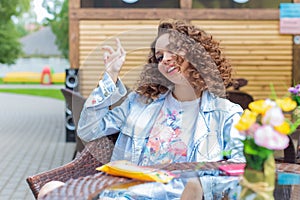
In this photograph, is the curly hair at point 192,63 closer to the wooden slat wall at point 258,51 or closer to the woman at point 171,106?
the woman at point 171,106

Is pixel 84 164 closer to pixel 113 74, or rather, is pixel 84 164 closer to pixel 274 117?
pixel 113 74

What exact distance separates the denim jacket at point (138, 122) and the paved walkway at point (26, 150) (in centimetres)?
259

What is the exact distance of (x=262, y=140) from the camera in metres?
1.58

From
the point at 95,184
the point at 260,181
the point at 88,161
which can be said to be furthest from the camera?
the point at 88,161

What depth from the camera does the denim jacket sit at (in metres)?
2.45

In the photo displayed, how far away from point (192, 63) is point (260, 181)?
86 centimetres

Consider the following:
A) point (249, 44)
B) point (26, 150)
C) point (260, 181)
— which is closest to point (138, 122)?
point (260, 181)

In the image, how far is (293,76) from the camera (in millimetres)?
8523

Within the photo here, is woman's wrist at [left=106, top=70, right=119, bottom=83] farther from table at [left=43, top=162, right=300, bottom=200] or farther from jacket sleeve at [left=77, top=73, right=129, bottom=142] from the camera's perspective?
table at [left=43, top=162, right=300, bottom=200]

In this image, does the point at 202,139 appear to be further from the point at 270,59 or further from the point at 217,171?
the point at 270,59

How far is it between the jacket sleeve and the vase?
3.04 feet

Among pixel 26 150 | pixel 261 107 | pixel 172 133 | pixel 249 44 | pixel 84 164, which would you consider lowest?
pixel 26 150

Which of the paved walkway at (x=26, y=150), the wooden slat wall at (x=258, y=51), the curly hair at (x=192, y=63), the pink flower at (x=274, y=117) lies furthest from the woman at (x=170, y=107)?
the wooden slat wall at (x=258, y=51)

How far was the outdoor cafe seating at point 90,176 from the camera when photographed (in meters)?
1.92
